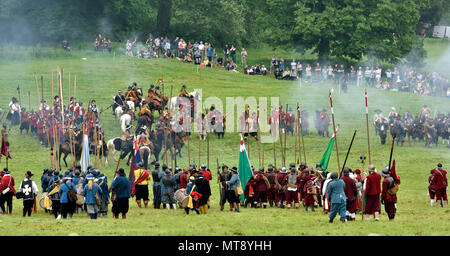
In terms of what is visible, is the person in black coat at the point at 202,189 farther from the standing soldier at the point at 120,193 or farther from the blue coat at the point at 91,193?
the blue coat at the point at 91,193

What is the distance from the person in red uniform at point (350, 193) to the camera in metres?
23.0

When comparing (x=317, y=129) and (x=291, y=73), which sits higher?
(x=291, y=73)

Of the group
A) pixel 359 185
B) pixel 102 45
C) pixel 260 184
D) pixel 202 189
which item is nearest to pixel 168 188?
pixel 202 189

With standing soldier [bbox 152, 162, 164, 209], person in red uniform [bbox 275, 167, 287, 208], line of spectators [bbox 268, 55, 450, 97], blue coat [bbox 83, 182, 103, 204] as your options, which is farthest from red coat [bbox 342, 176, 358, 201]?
line of spectators [bbox 268, 55, 450, 97]

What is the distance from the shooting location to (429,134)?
42688 mm

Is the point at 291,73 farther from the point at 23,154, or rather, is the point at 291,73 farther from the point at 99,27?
the point at 23,154

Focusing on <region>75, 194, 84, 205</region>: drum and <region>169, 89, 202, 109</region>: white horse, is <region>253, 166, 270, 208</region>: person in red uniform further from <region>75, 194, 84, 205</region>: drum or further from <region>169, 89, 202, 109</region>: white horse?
<region>169, 89, 202, 109</region>: white horse

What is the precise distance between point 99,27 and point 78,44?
430 centimetres

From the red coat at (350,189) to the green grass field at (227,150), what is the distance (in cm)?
76

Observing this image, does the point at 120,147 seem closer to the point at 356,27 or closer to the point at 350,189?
the point at 350,189

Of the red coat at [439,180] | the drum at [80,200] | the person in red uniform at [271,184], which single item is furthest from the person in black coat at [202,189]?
the red coat at [439,180]

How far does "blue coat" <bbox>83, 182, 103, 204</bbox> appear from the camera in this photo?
922 inches

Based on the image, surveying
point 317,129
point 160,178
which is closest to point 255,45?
point 317,129

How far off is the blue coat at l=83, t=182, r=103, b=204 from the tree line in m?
45.1
